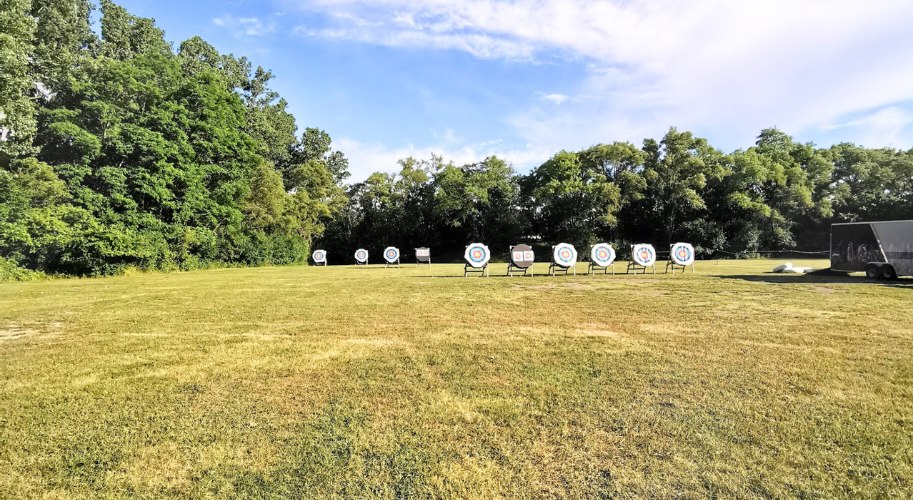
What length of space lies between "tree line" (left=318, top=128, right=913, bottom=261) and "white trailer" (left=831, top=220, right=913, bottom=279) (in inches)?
822

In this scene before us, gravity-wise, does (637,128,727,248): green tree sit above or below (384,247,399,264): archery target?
above

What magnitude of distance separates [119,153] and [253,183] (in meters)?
9.96

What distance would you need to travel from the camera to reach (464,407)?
136 inches

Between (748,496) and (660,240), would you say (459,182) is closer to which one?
(660,240)

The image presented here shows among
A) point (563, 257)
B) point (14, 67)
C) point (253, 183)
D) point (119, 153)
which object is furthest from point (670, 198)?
point (14, 67)

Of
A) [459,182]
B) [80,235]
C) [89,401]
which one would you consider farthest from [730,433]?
[459,182]

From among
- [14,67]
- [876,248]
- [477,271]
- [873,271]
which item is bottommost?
[477,271]

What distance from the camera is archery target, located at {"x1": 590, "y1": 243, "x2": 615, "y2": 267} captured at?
1772 cm

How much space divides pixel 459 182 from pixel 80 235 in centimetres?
2665

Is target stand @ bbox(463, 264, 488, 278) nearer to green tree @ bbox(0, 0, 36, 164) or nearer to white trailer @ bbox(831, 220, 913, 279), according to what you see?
white trailer @ bbox(831, 220, 913, 279)

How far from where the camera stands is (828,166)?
1454 inches

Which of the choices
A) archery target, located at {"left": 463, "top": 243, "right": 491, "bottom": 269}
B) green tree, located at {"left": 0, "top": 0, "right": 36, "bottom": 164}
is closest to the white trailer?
archery target, located at {"left": 463, "top": 243, "right": 491, "bottom": 269}

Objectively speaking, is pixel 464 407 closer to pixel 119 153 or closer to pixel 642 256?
pixel 642 256

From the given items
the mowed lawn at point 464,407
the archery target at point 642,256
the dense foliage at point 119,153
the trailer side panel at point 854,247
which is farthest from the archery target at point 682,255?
the dense foliage at point 119,153
